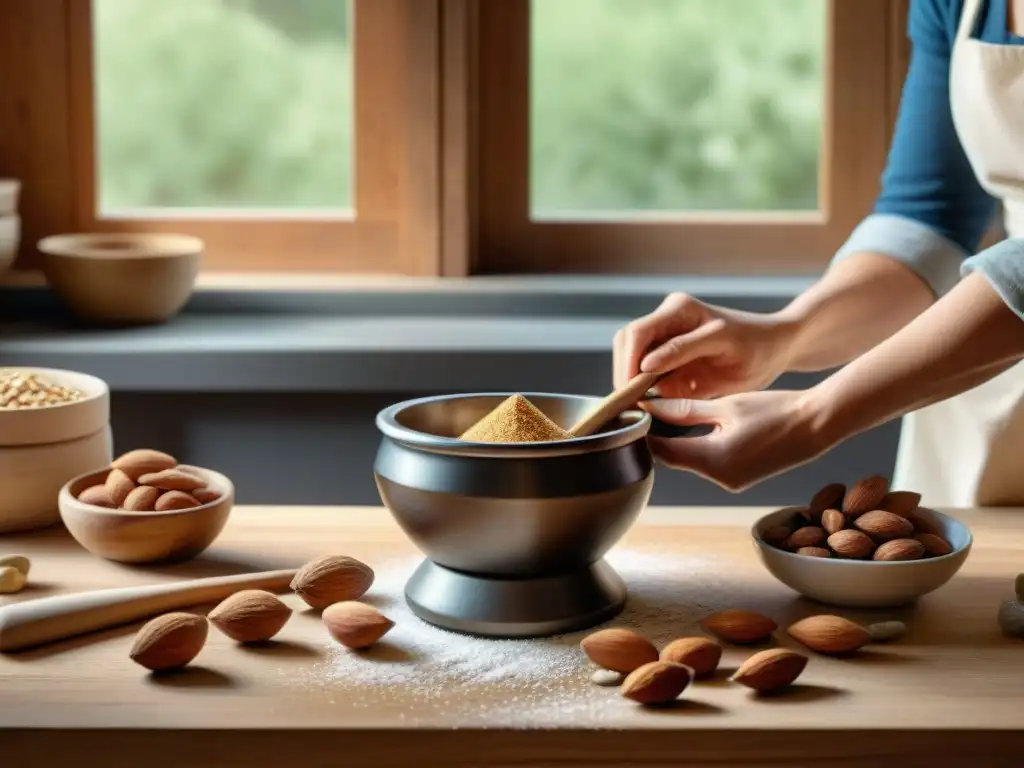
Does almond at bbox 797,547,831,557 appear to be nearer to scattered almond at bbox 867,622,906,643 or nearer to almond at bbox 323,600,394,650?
scattered almond at bbox 867,622,906,643

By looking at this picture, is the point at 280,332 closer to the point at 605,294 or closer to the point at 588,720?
the point at 605,294

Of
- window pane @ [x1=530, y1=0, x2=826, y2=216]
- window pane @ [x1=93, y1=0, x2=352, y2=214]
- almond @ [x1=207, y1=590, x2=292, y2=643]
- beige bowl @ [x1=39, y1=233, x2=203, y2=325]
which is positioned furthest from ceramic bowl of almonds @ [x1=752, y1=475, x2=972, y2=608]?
window pane @ [x1=93, y1=0, x2=352, y2=214]

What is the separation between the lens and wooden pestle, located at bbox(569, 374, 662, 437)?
1.21 m

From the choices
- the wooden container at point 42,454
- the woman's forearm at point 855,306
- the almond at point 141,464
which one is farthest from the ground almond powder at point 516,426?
the woman's forearm at point 855,306

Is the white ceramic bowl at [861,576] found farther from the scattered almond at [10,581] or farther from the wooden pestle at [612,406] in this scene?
the scattered almond at [10,581]

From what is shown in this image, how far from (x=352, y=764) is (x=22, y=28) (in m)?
2.10

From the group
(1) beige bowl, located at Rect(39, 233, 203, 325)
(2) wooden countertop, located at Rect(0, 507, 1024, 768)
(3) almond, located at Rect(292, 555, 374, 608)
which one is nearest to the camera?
(2) wooden countertop, located at Rect(0, 507, 1024, 768)

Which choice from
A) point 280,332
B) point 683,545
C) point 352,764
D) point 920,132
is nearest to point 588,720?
point 352,764

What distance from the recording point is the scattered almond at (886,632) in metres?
1.11

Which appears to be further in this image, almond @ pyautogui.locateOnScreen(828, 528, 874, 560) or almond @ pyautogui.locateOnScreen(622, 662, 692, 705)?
almond @ pyautogui.locateOnScreen(828, 528, 874, 560)

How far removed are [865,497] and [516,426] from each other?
1.03 feet

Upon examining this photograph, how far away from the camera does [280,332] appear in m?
2.40

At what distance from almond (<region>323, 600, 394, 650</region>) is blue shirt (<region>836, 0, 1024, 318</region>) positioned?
2.93ft

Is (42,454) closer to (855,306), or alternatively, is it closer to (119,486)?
(119,486)
